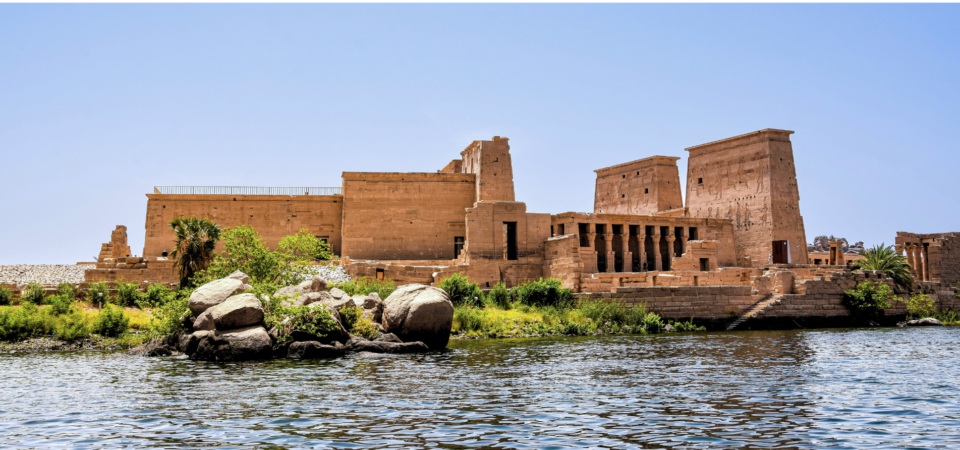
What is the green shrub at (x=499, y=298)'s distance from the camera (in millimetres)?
25703

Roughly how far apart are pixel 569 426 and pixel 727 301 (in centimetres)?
1859

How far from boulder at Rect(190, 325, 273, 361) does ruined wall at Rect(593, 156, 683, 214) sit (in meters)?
29.8

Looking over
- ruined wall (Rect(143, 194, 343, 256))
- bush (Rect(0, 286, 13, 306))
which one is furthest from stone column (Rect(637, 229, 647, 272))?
bush (Rect(0, 286, 13, 306))

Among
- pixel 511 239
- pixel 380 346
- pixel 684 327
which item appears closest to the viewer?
pixel 380 346

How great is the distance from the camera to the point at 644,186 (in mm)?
43875

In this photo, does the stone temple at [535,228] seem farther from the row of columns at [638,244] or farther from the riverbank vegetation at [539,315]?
the riverbank vegetation at [539,315]

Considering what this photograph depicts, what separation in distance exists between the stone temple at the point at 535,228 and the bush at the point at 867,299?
6.07 ft

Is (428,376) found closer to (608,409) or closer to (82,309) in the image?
(608,409)

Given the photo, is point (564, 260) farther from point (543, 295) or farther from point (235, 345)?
point (235, 345)

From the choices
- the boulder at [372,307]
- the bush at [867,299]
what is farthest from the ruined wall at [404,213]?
the bush at [867,299]

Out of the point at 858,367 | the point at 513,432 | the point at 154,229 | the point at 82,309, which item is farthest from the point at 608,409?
the point at 154,229

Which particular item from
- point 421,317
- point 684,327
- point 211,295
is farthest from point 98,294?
point 684,327

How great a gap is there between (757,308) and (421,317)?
13529 millimetres

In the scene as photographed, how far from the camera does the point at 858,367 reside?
14.7 m
